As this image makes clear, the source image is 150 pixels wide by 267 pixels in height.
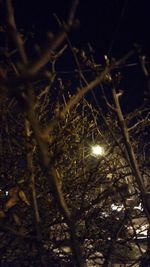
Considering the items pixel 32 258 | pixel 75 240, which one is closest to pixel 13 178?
pixel 32 258

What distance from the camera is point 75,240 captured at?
2.22m

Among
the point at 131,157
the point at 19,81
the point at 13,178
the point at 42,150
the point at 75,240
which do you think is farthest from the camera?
the point at 13,178

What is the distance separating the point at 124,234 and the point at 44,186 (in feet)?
5.44

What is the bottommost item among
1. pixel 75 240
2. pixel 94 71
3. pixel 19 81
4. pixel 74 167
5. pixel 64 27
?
pixel 75 240

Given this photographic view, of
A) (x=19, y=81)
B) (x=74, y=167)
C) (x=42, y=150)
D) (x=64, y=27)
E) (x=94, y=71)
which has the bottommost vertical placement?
(x=42, y=150)

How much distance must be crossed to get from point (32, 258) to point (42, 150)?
390 centimetres

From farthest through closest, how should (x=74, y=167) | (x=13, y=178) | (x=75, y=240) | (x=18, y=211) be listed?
1. (x=74, y=167)
2. (x=13, y=178)
3. (x=18, y=211)
4. (x=75, y=240)

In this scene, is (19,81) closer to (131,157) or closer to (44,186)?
(131,157)

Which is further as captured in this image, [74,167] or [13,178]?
[74,167]

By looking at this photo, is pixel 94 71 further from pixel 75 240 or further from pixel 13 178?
pixel 13 178

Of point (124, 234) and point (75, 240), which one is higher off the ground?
point (124, 234)

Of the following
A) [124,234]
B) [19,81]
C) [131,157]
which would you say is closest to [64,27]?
[19,81]

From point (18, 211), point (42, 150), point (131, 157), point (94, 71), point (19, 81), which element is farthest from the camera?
point (18, 211)

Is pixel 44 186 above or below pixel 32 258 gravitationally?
above
